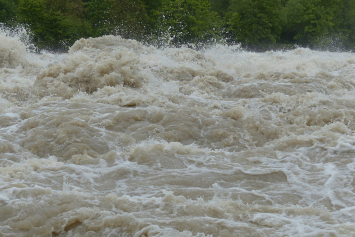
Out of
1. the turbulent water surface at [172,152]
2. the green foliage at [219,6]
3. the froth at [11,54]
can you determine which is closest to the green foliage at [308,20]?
the green foliage at [219,6]

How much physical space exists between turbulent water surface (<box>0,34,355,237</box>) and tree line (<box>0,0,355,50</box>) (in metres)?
14.2

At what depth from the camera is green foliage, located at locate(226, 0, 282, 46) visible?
30.6 m

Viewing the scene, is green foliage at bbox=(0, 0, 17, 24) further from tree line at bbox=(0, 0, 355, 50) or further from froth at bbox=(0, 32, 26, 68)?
froth at bbox=(0, 32, 26, 68)

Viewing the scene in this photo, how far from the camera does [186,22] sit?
96.2 feet

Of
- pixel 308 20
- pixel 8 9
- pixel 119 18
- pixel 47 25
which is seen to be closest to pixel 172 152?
pixel 47 25

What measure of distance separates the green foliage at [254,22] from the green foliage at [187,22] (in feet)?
4.71

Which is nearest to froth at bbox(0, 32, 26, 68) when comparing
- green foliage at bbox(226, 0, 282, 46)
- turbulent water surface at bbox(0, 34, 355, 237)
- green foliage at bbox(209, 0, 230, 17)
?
turbulent water surface at bbox(0, 34, 355, 237)

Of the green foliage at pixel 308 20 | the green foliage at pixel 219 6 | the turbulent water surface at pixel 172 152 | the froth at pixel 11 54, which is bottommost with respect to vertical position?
the turbulent water surface at pixel 172 152

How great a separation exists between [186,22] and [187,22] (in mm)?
67

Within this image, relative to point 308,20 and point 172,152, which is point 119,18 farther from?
point 172,152

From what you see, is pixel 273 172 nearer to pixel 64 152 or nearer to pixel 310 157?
pixel 310 157

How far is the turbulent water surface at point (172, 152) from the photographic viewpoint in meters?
4.34

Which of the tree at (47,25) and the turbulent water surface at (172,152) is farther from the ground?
the tree at (47,25)

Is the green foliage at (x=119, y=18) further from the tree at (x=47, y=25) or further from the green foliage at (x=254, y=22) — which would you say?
the green foliage at (x=254, y=22)
